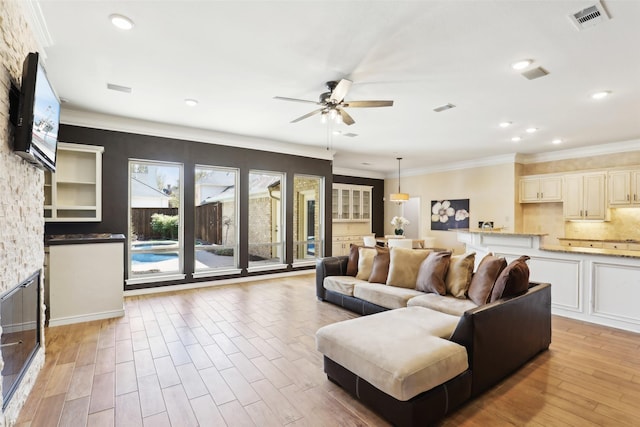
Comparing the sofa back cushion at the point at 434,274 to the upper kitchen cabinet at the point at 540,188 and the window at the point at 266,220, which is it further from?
the upper kitchen cabinet at the point at 540,188

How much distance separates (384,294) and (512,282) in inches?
56.1

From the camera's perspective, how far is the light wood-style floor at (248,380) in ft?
6.79

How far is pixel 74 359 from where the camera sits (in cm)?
291

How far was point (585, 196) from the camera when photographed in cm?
646

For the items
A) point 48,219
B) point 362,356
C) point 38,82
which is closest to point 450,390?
point 362,356

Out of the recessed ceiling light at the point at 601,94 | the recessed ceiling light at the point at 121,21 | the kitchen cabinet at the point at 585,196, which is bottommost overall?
the kitchen cabinet at the point at 585,196

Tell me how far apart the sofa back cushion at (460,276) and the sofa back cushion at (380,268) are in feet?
2.79

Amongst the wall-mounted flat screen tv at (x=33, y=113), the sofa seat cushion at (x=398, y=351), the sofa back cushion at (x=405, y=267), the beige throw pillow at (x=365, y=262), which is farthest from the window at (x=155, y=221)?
the sofa seat cushion at (x=398, y=351)

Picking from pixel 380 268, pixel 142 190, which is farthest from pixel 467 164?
pixel 142 190

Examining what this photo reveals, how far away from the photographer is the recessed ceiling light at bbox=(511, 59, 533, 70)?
3.01 meters

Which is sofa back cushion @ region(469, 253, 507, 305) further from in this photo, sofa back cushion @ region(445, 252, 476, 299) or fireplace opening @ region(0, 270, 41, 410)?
fireplace opening @ region(0, 270, 41, 410)

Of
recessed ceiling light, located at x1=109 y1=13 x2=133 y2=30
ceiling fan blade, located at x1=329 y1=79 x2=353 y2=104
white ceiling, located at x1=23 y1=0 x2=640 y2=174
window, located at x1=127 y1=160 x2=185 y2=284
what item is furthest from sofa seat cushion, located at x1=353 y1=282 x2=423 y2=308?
recessed ceiling light, located at x1=109 y1=13 x2=133 y2=30

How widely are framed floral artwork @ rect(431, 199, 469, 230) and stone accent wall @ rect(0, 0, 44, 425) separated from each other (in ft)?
28.3

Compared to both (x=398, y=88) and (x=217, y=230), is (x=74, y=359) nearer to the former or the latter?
(x=217, y=230)
